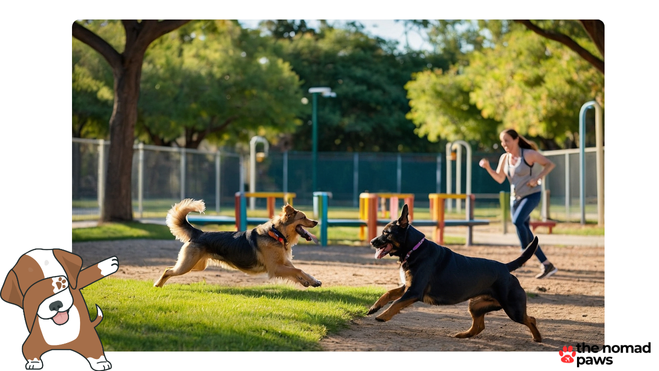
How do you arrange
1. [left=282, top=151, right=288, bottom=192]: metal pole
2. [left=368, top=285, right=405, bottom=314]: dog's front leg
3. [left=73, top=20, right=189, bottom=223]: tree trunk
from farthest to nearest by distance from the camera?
[left=282, top=151, right=288, bottom=192]: metal pole → [left=73, top=20, right=189, bottom=223]: tree trunk → [left=368, top=285, right=405, bottom=314]: dog's front leg

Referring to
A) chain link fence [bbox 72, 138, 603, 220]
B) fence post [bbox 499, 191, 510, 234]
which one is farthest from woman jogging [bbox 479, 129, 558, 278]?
chain link fence [bbox 72, 138, 603, 220]

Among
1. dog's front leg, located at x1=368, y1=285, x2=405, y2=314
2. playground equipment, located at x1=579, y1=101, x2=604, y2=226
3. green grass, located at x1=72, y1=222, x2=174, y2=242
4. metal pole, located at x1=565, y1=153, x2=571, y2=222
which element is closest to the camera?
dog's front leg, located at x1=368, y1=285, x2=405, y2=314

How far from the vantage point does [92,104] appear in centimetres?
3247

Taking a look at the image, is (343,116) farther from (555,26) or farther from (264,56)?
(555,26)


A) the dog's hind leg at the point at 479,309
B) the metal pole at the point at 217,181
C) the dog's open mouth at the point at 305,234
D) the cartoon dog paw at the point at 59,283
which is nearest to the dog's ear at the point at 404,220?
the dog's hind leg at the point at 479,309

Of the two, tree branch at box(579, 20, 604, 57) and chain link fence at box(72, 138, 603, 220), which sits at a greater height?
tree branch at box(579, 20, 604, 57)

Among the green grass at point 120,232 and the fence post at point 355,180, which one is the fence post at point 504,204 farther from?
the fence post at point 355,180

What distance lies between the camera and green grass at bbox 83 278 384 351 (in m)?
5.67

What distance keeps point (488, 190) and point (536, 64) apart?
1008cm

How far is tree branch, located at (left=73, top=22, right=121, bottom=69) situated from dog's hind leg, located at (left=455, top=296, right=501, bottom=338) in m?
12.1

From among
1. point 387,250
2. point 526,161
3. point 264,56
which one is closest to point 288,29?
point 264,56

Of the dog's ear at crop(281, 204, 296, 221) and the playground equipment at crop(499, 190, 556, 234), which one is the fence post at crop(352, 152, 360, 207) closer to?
the playground equipment at crop(499, 190, 556, 234)
